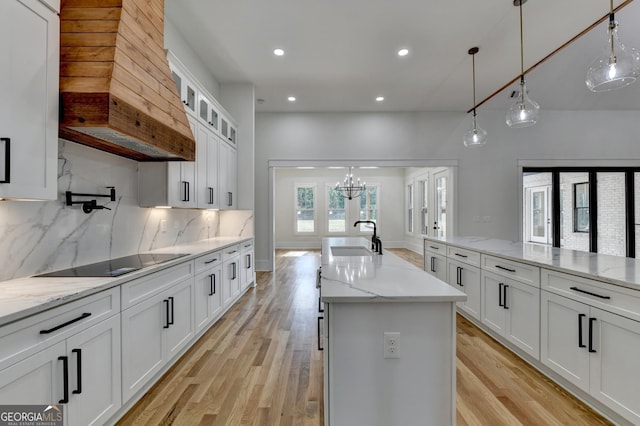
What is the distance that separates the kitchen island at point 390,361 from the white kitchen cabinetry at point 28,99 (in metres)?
1.50

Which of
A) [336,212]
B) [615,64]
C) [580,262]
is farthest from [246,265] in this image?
[336,212]

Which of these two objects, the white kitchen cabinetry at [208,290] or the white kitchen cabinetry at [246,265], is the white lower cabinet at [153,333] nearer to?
the white kitchen cabinetry at [208,290]

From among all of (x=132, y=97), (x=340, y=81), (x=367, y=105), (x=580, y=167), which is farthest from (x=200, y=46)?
(x=580, y=167)

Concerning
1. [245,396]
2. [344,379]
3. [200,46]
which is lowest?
[245,396]

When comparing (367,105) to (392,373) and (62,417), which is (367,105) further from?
(62,417)

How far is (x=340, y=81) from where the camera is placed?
4.93 meters

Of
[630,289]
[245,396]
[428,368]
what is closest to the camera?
[428,368]

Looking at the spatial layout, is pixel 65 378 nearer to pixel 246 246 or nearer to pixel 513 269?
pixel 513 269

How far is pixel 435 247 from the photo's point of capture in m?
4.10

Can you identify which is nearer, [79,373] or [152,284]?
[79,373]

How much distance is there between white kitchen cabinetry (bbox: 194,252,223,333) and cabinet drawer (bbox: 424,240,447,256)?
278cm

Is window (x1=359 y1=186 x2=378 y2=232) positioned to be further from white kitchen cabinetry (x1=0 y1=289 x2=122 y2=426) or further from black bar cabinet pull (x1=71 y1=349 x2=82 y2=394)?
black bar cabinet pull (x1=71 y1=349 x2=82 y2=394)

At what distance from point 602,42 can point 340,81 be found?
3.72 metres

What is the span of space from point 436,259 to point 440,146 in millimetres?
3168
